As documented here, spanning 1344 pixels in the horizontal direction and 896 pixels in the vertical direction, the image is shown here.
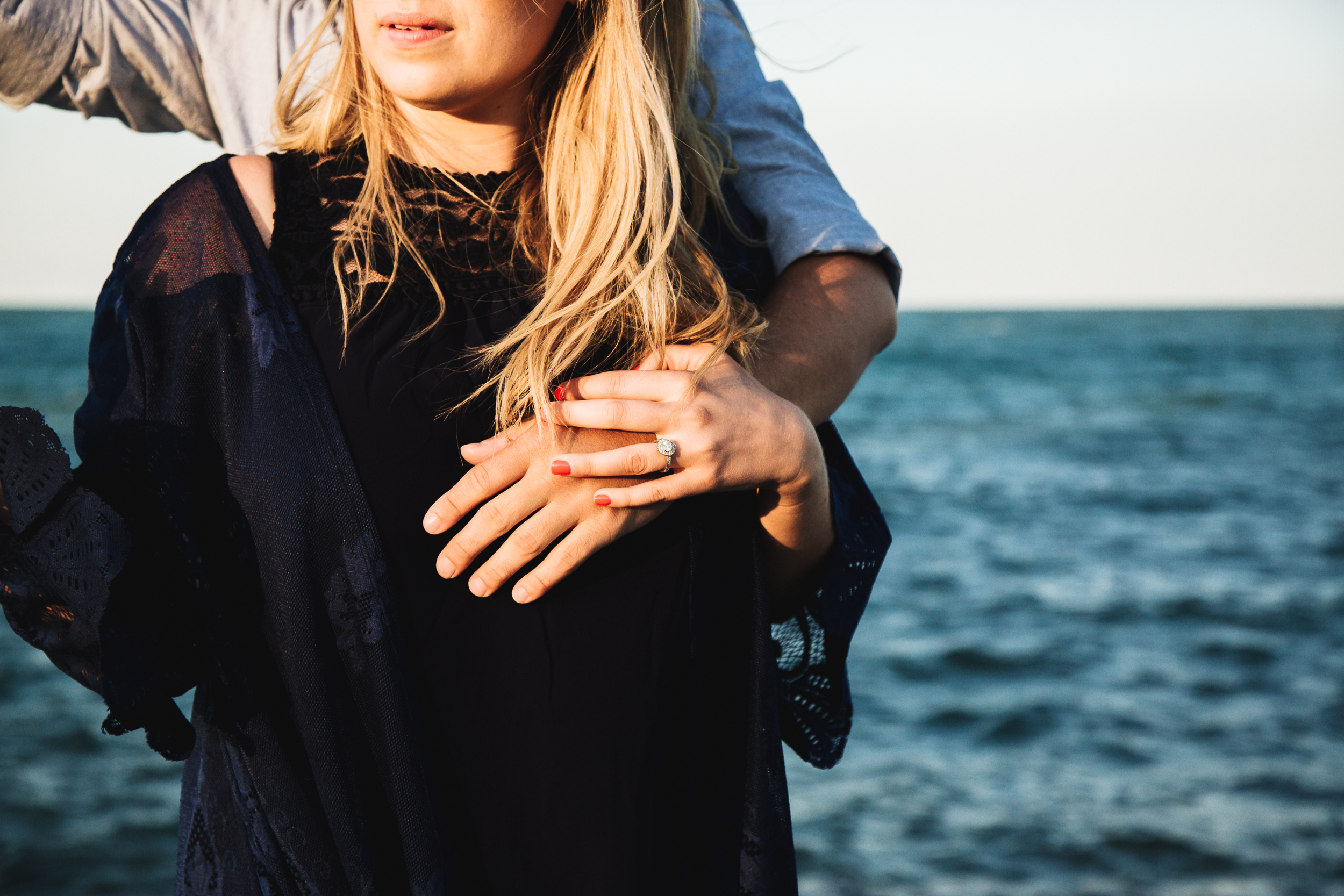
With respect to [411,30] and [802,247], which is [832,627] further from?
[411,30]

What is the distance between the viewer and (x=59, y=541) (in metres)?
1.01

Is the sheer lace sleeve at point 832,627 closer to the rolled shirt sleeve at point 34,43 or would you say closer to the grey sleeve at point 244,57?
the grey sleeve at point 244,57

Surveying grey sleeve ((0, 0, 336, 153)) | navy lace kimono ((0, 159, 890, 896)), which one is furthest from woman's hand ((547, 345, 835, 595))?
grey sleeve ((0, 0, 336, 153))

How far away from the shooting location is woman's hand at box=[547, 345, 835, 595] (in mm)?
1170

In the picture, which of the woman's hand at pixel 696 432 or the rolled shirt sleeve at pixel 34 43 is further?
the rolled shirt sleeve at pixel 34 43

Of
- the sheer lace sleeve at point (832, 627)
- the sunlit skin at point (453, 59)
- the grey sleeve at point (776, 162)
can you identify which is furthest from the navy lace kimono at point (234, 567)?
the grey sleeve at point (776, 162)

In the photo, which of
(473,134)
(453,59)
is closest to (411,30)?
(453,59)

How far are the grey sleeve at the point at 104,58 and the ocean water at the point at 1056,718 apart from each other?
3835 mm

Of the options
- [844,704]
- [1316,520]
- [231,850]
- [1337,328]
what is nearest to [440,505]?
[231,850]

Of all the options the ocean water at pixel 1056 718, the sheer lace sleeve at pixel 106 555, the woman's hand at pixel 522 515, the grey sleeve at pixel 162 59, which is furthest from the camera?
the ocean water at pixel 1056 718

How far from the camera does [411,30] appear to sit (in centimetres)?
120

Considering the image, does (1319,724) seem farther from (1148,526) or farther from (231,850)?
(231,850)

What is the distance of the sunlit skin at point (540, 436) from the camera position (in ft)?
3.76

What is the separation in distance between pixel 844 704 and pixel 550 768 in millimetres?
621
